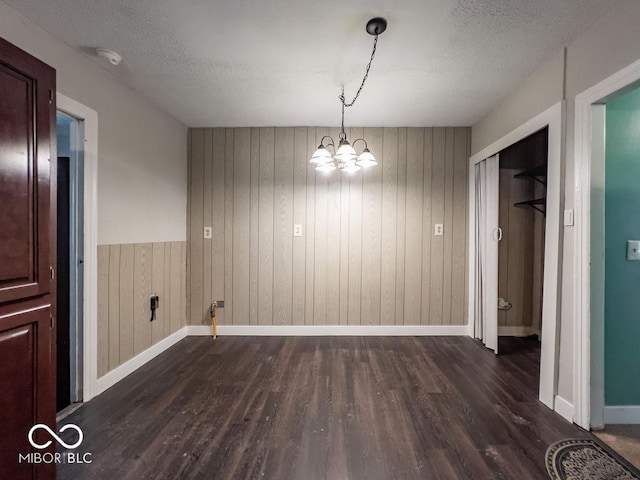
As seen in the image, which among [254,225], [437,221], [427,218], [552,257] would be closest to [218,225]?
[254,225]

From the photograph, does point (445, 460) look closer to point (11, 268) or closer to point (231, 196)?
point (11, 268)

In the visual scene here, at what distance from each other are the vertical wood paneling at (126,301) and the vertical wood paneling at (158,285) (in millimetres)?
268

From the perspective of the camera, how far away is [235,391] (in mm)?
2064

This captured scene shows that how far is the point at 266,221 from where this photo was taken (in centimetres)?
322

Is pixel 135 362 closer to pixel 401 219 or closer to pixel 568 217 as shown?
pixel 401 219

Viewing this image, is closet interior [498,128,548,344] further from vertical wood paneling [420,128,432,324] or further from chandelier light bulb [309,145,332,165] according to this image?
chandelier light bulb [309,145,332,165]

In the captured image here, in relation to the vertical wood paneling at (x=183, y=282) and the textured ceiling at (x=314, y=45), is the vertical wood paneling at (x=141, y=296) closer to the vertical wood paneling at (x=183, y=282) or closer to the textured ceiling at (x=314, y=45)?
the vertical wood paneling at (x=183, y=282)

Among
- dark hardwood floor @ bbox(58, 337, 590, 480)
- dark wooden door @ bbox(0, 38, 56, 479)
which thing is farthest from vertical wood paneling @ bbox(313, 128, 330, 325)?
dark wooden door @ bbox(0, 38, 56, 479)

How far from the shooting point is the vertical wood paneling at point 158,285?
2.64 m

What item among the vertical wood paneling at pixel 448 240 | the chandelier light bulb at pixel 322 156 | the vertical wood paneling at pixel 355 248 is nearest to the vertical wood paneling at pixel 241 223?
the vertical wood paneling at pixel 355 248

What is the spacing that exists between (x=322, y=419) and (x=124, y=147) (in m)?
2.58

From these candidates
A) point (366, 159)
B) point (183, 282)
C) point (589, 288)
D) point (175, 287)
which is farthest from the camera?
point (183, 282)

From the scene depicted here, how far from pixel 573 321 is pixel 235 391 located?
90.8 inches

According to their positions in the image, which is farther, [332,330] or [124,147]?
[332,330]
